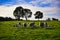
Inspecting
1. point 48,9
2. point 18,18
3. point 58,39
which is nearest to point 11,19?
point 18,18

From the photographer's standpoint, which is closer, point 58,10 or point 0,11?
point 0,11

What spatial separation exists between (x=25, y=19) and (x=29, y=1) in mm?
2280

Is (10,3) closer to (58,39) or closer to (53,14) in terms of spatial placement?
(53,14)

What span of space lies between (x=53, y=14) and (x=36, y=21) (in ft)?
8.04

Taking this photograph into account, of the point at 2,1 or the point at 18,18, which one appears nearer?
the point at 2,1

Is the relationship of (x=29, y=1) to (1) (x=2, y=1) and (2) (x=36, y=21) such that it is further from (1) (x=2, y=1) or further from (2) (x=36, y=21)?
(2) (x=36, y=21)

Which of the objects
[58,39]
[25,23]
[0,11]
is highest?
[0,11]

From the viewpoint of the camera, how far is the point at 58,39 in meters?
8.36

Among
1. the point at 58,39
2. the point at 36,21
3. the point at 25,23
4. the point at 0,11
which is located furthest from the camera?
the point at 36,21

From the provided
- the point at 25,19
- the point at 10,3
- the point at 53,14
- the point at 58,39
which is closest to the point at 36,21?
the point at 25,19

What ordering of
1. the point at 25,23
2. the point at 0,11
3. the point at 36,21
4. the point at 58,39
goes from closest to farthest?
the point at 58,39, the point at 0,11, the point at 25,23, the point at 36,21

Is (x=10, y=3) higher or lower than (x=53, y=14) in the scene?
higher

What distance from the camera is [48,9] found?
1161 centimetres

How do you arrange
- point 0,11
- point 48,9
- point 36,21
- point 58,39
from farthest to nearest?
point 36,21 < point 48,9 < point 0,11 < point 58,39
